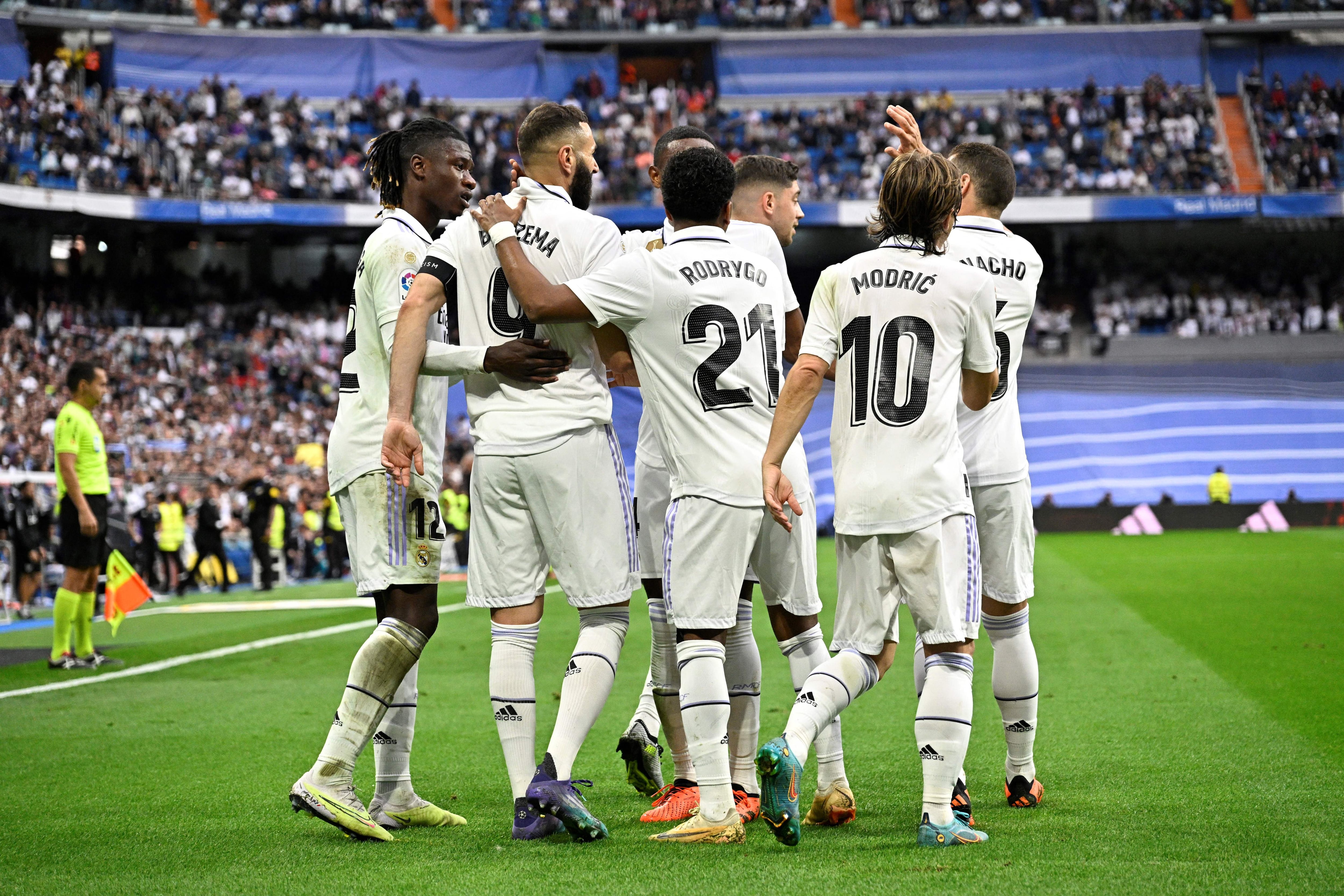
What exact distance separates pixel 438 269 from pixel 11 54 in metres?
36.8

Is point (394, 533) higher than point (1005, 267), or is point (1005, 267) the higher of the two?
point (1005, 267)

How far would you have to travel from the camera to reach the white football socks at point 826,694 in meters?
4.10

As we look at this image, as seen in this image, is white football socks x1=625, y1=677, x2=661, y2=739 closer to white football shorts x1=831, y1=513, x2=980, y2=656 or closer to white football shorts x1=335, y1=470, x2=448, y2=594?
white football shorts x1=335, y1=470, x2=448, y2=594

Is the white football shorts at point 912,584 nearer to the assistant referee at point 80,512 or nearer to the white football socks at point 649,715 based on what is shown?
the white football socks at point 649,715

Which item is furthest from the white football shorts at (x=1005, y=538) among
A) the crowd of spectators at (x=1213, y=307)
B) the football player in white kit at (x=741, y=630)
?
the crowd of spectators at (x=1213, y=307)

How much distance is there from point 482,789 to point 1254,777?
10.4ft

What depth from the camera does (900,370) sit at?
424 centimetres

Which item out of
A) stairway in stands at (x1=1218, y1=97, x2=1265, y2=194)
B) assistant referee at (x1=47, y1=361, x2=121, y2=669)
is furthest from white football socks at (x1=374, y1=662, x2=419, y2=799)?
stairway in stands at (x1=1218, y1=97, x2=1265, y2=194)

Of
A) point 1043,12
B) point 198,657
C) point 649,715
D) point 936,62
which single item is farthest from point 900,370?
point 1043,12

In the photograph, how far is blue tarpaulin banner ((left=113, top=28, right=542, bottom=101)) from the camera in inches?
1481

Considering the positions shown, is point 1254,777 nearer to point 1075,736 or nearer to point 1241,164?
point 1075,736

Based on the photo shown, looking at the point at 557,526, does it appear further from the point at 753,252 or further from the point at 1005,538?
the point at 1005,538

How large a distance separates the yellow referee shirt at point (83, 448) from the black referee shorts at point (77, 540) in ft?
0.34

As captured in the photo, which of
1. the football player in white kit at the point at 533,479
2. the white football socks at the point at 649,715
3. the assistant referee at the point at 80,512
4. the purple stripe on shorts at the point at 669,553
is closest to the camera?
the purple stripe on shorts at the point at 669,553
